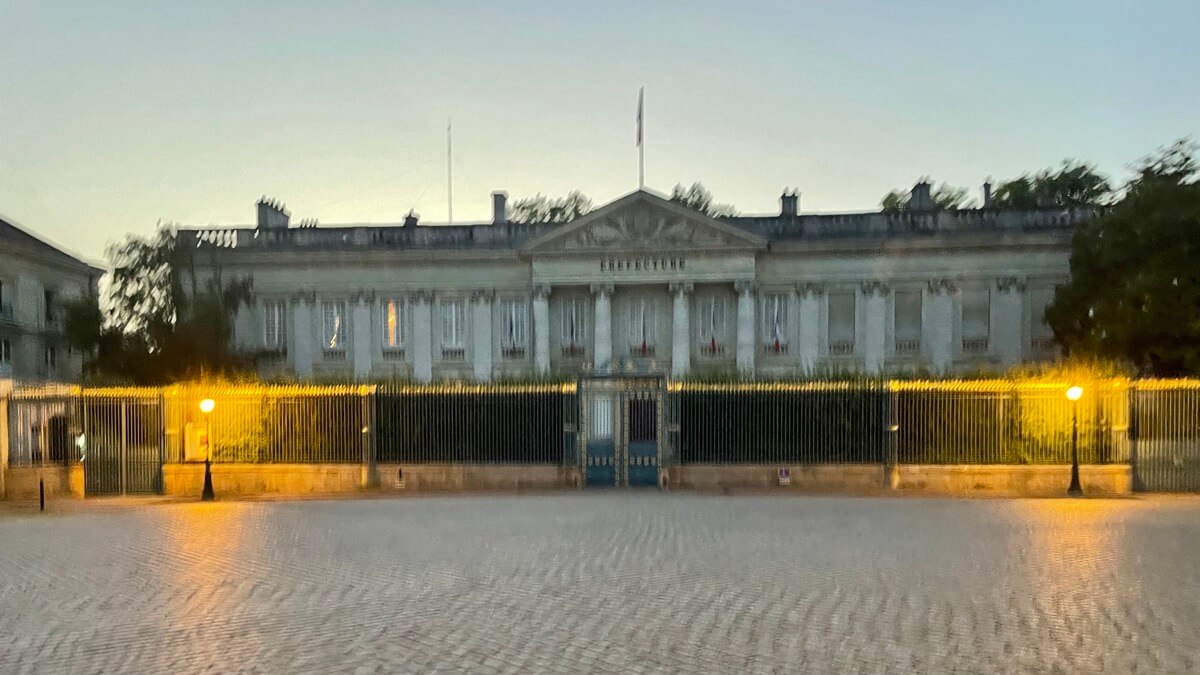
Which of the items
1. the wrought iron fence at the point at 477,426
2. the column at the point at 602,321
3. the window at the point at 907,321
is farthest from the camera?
the column at the point at 602,321

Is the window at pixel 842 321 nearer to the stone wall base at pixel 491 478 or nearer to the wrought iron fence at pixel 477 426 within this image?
the wrought iron fence at pixel 477 426

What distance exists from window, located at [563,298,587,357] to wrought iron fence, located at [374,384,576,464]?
17.5 m

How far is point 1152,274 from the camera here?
2530 cm

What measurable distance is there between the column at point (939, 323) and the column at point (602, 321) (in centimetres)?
1403

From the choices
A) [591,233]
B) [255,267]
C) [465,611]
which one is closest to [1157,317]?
[591,233]

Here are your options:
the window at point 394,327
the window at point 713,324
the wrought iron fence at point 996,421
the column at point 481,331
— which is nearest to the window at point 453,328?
the column at point 481,331

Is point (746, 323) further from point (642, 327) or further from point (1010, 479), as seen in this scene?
point (1010, 479)

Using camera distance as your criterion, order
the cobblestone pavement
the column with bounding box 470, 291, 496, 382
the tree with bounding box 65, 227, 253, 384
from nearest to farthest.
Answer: the cobblestone pavement < the tree with bounding box 65, 227, 253, 384 < the column with bounding box 470, 291, 496, 382

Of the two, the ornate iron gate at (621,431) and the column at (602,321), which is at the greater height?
the column at (602,321)

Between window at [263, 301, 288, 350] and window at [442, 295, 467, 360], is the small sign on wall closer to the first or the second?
window at [442, 295, 467, 360]

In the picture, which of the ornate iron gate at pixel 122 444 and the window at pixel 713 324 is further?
the window at pixel 713 324

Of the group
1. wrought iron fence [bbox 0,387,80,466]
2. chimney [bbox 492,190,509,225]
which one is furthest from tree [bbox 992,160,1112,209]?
wrought iron fence [bbox 0,387,80,466]

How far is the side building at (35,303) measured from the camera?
122 feet

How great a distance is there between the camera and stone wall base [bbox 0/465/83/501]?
1838 cm
